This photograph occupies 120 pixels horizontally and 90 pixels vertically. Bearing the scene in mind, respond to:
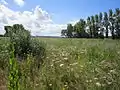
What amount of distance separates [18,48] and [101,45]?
9.79ft

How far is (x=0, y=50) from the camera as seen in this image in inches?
389

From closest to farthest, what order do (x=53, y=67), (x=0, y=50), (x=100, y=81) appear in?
(x=100, y=81)
(x=53, y=67)
(x=0, y=50)

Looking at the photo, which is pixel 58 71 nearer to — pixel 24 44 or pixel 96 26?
pixel 24 44

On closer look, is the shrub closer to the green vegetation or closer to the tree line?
the green vegetation

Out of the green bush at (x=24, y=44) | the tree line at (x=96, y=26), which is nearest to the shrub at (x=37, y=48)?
the green bush at (x=24, y=44)

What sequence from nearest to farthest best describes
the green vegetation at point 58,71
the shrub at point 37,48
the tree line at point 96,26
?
the green vegetation at point 58,71
the shrub at point 37,48
the tree line at point 96,26

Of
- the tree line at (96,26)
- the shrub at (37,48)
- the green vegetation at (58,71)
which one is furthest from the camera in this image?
the tree line at (96,26)

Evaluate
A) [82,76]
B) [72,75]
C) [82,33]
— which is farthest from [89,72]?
[82,33]

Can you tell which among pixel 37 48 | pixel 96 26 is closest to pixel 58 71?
pixel 37 48

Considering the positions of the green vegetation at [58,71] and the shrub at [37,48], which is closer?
the green vegetation at [58,71]

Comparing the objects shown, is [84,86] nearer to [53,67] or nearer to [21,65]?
[53,67]

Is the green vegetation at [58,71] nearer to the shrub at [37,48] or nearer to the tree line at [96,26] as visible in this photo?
the shrub at [37,48]

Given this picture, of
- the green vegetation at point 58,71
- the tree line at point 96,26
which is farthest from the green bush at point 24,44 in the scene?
the tree line at point 96,26

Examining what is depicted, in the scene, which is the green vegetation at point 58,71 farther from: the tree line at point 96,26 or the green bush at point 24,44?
the tree line at point 96,26
